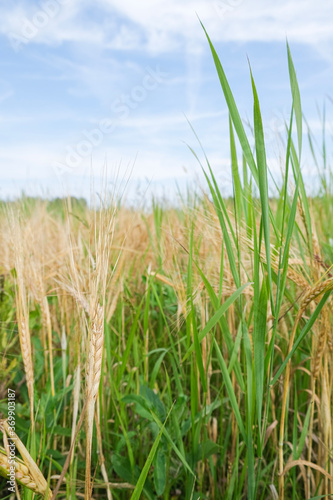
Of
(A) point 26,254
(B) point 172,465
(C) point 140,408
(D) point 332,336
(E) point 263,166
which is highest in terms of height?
(E) point 263,166

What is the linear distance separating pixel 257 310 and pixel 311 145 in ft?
3.66

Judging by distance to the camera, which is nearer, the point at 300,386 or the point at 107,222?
the point at 107,222

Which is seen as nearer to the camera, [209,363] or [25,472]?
[25,472]

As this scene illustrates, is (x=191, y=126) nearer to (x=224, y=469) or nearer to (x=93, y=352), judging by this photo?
(x=93, y=352)

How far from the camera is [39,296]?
3.19 ft

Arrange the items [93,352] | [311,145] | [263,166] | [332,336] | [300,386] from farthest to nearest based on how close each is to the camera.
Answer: [311,145]
[300,386]
[332,336]
[263,166]
[93,352]

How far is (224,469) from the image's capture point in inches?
35.3

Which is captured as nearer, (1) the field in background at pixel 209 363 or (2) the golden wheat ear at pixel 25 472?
(2) the golden wheat ear at pixel 25 472

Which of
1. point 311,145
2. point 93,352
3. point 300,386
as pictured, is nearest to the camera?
point 93,352

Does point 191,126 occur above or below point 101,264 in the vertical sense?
above

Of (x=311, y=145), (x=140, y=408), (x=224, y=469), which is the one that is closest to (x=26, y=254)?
(x=140, y=408)

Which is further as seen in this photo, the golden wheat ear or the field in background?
the field in background

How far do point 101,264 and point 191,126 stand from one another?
304 millimetres

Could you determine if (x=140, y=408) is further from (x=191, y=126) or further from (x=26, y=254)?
(x=191, y=126)
